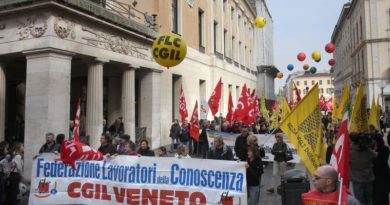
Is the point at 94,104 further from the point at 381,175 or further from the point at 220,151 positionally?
the point at 381,175

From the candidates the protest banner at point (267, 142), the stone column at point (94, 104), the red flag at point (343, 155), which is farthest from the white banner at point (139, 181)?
the stone column at point (94, 104)

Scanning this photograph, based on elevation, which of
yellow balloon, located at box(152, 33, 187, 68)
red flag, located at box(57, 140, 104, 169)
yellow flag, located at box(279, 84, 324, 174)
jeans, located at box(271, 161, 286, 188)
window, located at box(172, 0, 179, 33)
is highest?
window, located at box(172, 0, 179, 33)

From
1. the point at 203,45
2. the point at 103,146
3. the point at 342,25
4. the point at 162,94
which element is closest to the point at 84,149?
the point at 103,146

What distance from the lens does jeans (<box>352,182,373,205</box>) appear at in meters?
6.50

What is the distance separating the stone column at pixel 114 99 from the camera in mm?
19266

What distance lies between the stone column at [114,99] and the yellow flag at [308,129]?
559 inches

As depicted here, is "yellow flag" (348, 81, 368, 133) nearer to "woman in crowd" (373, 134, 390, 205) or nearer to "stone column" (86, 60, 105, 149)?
"woman in crowd" (373, 134, 390, 205)

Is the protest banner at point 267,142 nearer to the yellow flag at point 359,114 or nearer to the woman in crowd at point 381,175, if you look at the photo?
the yellow flag at point 359,114

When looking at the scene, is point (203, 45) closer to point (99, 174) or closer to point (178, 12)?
point (178, 12)

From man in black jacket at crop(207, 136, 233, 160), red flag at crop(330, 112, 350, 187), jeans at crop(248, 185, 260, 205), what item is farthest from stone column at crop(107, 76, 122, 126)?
red flag at crop(330, 112, 350, 187)

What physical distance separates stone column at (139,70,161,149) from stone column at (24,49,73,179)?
21.2 feet

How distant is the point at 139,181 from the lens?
20.9 ft

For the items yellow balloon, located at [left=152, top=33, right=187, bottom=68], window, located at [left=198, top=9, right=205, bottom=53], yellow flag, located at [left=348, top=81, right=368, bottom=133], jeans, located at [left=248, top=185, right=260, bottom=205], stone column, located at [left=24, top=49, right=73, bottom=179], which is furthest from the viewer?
window, located at [left=198, top=9, right=205, bottom=53]

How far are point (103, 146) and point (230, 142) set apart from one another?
5054 millimetres
